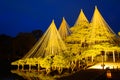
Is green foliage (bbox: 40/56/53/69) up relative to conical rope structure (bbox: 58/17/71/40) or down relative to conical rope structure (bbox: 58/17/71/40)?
down

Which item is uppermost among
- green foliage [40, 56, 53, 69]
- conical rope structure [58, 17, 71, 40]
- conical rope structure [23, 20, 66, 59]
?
conical rope structure [58, 17, 71, 40]

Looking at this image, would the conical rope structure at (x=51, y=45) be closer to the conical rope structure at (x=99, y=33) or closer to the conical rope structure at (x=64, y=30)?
the conical rope structure at (x=99, y=33)

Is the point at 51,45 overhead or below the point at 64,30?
below

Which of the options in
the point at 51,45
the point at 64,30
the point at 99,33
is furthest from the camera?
the point at 64,30

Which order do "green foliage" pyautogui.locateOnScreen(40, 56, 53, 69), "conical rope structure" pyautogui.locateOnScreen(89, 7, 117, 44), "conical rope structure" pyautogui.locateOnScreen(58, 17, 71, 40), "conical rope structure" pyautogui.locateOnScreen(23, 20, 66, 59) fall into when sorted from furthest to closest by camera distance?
"conical rope structure" pyautogui.locateOnScreen(58, 17, 71, 40), "conical rope structure" pyautogui.locateOnScreen(23, 20, 66, 59), "conical rope structure" pyautogui.locateOnScreen(89, 7, 117, 44), "green foliage" pyautogui.locateOnScreen(40, 56, 53, 69)

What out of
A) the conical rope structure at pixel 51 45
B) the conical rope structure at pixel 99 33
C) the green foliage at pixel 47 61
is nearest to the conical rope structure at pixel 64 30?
the conical rope structure at pixel 51 45

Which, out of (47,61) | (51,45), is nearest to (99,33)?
(51,45)

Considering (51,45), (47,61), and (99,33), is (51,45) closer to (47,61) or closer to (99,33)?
(47,61)

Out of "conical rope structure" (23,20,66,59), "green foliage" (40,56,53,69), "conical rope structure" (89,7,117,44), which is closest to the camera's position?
"green foliage" (40,56,53,69)

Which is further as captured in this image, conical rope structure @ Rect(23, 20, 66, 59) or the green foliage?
conical rope structure @ Rect(23, 20, 66, 59)

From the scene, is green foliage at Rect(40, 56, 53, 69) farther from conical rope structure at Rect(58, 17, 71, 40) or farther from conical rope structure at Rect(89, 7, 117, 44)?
conical rope structure at Rect(58, 17, 71, 40)

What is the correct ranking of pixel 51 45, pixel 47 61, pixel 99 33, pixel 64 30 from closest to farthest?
pixel 47 61, pixel 99 33, pixel 51 45, pixel 64 30

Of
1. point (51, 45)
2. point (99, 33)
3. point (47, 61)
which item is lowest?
point (47, 61)

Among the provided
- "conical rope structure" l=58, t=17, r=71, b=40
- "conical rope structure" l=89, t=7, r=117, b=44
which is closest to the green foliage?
"conical rope structure" l=89, t=7, r=117, b=44
